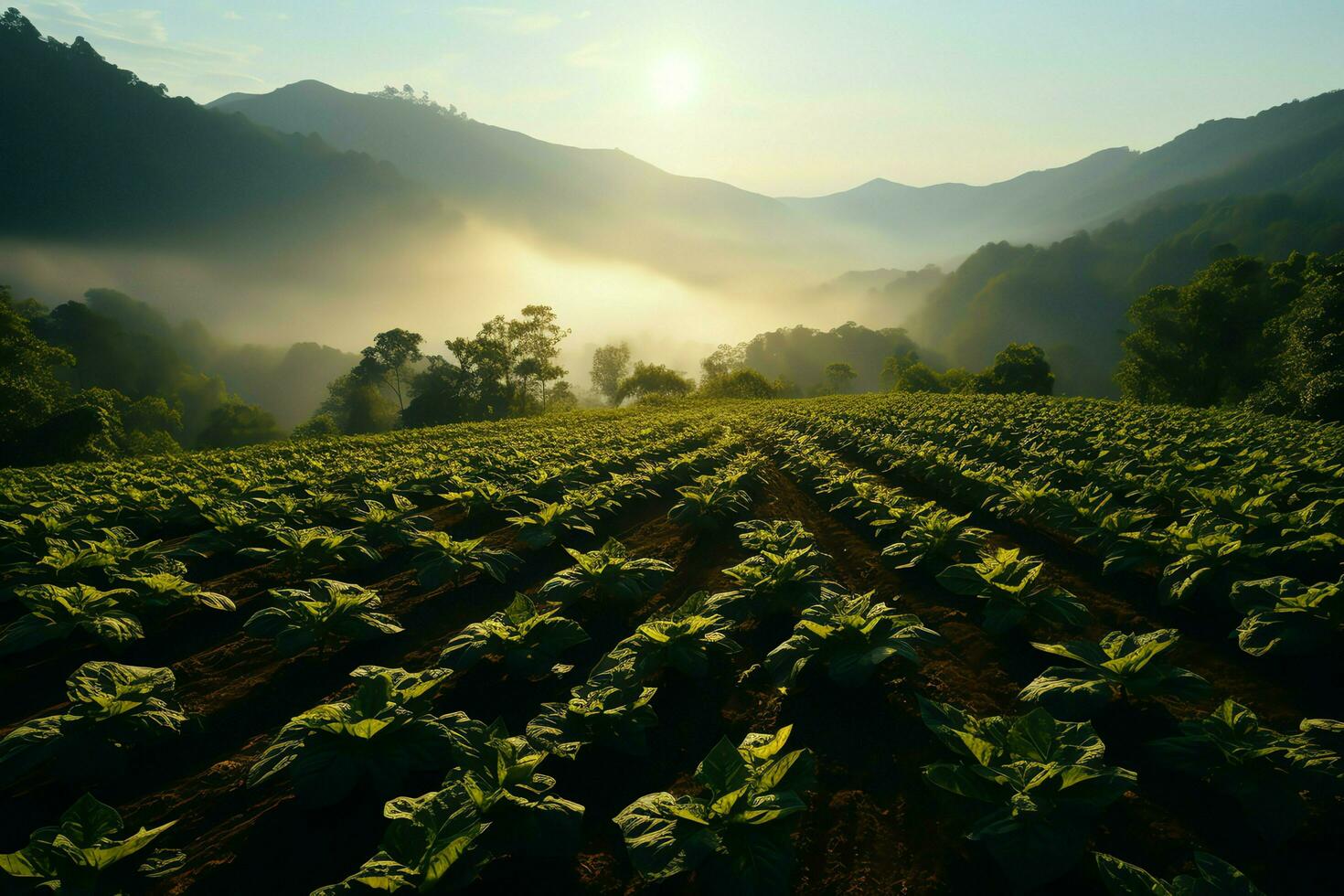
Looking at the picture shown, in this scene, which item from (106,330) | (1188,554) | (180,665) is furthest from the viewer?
(106,330)

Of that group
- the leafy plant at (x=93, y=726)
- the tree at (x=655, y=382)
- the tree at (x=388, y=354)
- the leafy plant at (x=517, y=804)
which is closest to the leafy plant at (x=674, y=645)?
the leafy plant at (x=517, y=804)

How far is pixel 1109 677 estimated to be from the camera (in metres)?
4.14

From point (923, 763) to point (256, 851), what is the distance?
4457mm

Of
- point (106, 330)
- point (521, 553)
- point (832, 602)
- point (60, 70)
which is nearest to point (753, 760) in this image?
point (832, 602)

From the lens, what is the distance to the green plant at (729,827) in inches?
113

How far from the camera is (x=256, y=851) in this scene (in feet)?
11.5

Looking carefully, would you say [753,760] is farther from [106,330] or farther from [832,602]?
[106,330]

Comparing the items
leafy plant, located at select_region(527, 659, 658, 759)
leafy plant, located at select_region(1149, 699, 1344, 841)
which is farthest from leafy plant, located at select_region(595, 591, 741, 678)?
leafy plant, located at select_region(1149, 699, 1344, 841)

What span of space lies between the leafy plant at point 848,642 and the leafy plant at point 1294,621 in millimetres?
2813

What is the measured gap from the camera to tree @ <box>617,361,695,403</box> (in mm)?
99688

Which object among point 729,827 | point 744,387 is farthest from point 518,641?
point 744,387

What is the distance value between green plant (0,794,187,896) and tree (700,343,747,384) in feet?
436

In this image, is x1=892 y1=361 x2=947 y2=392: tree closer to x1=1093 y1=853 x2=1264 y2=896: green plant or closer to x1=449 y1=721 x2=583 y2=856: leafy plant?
x1=1093 y1=853 x2=1264 y2=896: green plant

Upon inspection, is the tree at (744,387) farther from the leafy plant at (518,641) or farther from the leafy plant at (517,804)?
the leafy plant at (517,804)
